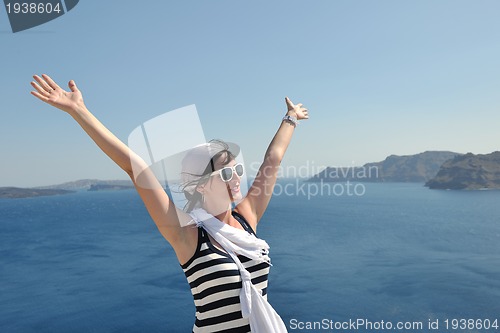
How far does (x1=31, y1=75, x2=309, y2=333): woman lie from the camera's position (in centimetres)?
177

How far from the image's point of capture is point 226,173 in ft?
6.97

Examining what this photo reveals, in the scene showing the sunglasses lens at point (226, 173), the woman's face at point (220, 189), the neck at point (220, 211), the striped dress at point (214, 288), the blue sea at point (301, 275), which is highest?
the sunglasses lens at point (226, 173)

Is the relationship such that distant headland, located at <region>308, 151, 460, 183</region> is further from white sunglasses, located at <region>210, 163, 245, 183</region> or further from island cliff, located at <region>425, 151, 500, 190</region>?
white sunglasses, located at <region>210, 163, 245, 183</region>

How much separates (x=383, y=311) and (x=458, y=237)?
3284cm

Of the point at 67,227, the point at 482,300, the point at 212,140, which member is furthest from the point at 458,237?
the point at 67,227

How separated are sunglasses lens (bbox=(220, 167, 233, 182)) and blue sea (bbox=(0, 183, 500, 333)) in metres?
32.2

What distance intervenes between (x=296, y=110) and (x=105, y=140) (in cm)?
168

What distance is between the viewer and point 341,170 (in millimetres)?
185125

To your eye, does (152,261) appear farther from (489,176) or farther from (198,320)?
(489,176)

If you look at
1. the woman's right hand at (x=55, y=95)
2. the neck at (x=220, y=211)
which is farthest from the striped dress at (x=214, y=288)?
the woman's right hand at (x=55, y=95)

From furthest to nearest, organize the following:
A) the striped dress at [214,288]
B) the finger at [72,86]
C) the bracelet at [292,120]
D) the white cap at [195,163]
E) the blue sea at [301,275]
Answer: the blue sea at [301,275]
the bracelet at [292,120]
the white cap at [195,163]
the striped dress at [214,288]
the finger at [72,86]

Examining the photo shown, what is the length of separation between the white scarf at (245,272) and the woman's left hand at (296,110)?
1244mm

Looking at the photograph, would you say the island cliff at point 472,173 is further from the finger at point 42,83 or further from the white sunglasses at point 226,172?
the finger at point 42,83

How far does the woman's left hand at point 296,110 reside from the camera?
3004 millimetres
